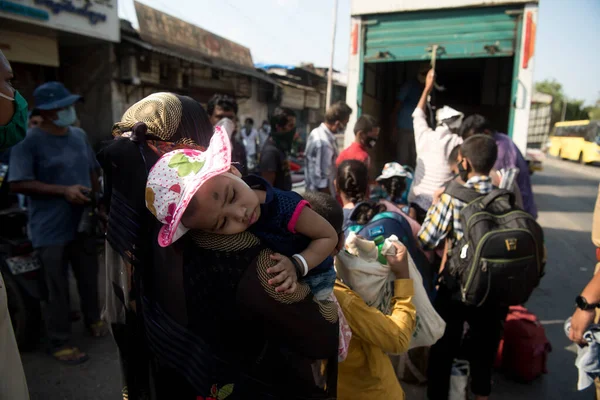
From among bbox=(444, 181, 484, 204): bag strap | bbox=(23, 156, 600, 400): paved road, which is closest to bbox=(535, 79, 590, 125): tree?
bbox=(23, 156, 600, 400): paved road

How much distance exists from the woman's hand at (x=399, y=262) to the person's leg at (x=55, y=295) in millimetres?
2453

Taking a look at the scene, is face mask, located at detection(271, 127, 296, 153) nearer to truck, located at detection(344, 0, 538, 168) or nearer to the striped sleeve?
truck, located at detection(344, 0, 538, 168)

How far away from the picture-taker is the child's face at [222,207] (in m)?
0.90

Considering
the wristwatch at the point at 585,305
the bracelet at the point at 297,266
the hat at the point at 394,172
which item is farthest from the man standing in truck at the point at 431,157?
the bracelet at the point at 297,266

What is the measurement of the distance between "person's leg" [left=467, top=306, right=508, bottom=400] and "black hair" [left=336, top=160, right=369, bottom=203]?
0.95 m

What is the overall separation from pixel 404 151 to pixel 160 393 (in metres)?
5.00

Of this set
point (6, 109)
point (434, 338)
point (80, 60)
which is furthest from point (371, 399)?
point (80, 60)

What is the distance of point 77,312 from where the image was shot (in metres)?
3.56

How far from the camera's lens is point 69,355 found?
2.92 metres

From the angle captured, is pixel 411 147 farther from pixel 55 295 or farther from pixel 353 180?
pixel 55 295

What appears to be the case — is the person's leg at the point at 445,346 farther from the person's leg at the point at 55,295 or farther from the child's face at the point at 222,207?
the person's leg at the point at 55,295

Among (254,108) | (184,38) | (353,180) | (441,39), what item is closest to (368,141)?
(441,39)

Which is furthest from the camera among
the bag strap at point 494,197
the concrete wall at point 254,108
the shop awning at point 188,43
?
the concrete wall at point 254,108

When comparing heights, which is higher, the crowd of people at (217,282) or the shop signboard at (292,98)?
the shop signboard at (292,98)
